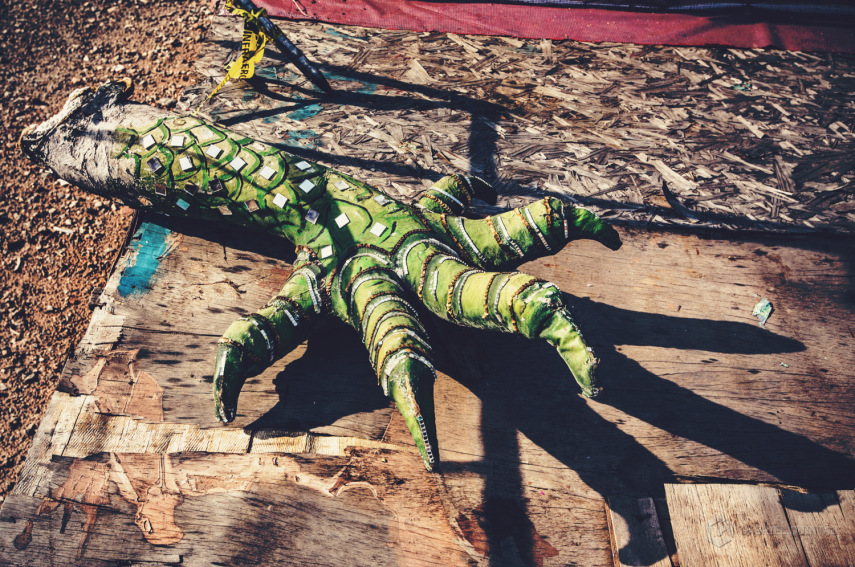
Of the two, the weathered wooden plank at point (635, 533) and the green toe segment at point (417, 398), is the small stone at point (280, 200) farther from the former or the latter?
the weathered wooden plank at point (635, 533)

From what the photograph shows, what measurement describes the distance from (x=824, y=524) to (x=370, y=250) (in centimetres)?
269

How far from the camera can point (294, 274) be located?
2.79 meters

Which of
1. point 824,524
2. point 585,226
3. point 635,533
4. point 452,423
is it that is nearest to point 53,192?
point 452,423

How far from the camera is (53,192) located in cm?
448

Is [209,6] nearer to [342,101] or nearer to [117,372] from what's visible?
[342,101]

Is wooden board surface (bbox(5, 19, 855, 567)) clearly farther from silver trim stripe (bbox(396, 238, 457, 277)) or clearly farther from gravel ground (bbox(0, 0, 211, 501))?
gravel ground (bbox(0, 0, 211, 501))

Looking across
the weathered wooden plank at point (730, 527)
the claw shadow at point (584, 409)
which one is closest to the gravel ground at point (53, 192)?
→ the claw shadow at point (584, 409)

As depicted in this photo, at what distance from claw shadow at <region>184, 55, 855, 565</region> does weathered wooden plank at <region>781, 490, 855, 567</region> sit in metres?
0.18

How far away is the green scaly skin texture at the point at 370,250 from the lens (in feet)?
7.34

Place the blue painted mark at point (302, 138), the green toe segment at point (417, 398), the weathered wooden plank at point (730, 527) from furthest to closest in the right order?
the blue painted mark at point (302, 138), the weathered wooden plank at point (730, 527), the green toe segment at point (417, 398)

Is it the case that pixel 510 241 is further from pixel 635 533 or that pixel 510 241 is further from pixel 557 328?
pixel 635 533

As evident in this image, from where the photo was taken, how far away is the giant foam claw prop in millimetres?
2270

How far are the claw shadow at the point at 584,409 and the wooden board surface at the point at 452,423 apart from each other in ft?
0.04

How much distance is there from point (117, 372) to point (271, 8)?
3.57 m
